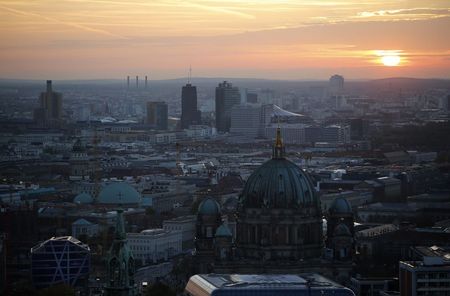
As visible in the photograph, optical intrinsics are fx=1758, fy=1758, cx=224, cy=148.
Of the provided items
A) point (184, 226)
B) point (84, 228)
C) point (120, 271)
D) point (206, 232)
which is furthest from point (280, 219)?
point (84, 228)

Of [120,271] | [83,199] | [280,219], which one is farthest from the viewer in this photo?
[83,199]

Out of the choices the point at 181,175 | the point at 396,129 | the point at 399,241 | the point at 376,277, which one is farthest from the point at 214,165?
the point at 376,277

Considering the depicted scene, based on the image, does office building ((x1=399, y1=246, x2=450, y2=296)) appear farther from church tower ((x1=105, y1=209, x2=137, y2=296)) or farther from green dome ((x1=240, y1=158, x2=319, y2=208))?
church tower ((x1=105, y1=209, x2=137, y2=296))

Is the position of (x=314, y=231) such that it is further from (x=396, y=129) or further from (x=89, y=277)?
(x=396, y=129)

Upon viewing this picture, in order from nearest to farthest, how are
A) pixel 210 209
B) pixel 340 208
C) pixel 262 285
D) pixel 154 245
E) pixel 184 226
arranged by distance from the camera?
pixel 262 285 → pixel 340 208 → pixel 210 209 → pixel 154 245 → pixel 184 226

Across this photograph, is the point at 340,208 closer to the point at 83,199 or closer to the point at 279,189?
the point at 279,189

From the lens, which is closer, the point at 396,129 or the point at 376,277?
the point at 376,277
